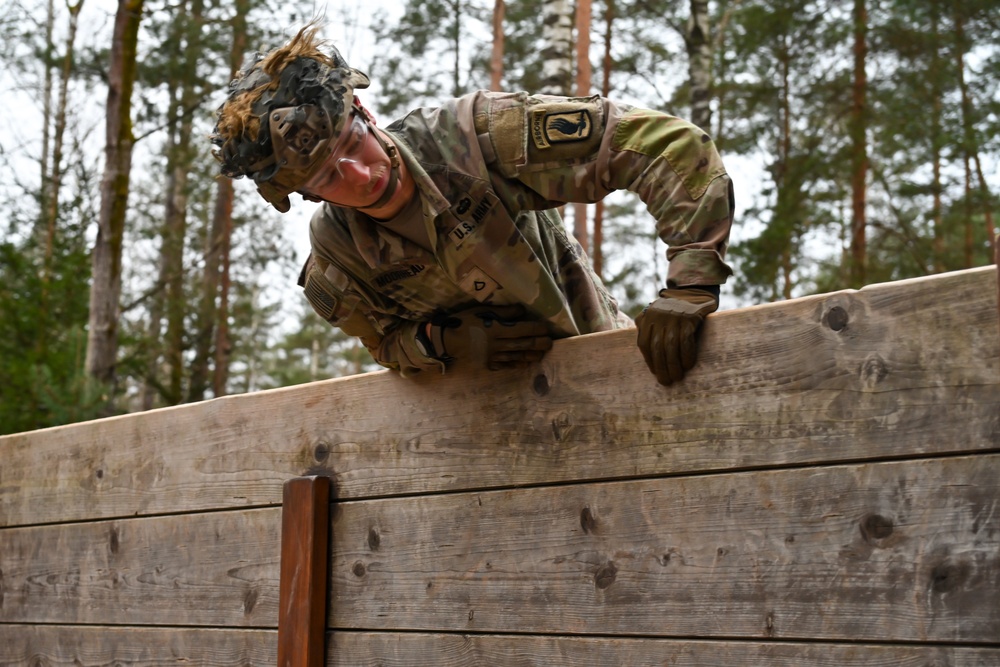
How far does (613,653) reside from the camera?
6.74ft

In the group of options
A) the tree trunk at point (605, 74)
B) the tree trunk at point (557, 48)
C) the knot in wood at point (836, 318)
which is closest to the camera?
the knot in wood at point (836, 318)

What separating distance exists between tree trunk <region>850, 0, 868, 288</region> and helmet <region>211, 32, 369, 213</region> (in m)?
8.57

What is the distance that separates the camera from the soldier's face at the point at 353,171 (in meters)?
2.20

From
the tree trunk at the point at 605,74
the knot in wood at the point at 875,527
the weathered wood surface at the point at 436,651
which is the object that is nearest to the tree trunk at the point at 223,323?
the tree trunk at the point at 605,74

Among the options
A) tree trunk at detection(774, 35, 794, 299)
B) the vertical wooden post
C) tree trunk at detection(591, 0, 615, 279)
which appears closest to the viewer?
the vertical wooden post

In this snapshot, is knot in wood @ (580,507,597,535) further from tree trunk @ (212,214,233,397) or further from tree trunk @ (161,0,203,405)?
tree trunk @ (212,214,233,397)

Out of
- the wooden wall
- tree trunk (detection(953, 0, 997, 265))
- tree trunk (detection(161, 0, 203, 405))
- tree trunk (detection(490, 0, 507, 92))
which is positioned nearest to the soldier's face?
the wooden wall

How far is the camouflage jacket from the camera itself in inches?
84.1

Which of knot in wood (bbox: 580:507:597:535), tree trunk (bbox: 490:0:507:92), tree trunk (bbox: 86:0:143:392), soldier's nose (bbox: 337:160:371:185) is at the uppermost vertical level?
tree trunk (bbox: 490:0:507:92)

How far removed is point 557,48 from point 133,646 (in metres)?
6.64

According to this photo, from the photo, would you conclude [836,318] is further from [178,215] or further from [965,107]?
[178,215]

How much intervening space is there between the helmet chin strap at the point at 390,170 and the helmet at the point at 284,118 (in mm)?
110

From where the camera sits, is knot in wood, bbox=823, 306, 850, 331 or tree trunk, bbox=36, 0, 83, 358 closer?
knot in wood, bbox=823, 306, 850, 331

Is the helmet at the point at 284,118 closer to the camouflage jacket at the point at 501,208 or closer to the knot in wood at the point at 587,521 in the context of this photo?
the camouflage jacket at the point at 501,208
